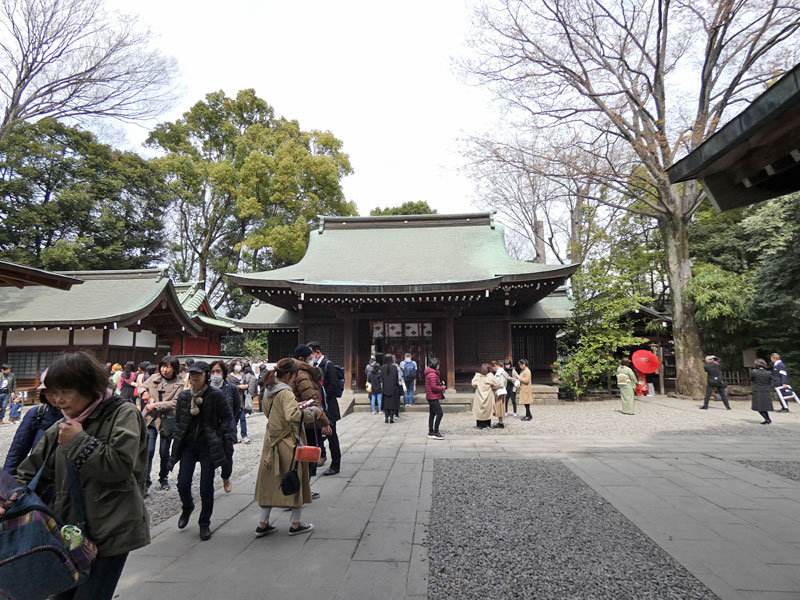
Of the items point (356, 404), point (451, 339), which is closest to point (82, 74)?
point (356, 404)

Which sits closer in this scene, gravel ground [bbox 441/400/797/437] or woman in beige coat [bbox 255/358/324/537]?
woman in beige coat [bbox 255/358/324/537]

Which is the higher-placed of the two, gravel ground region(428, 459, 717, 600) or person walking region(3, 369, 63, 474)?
person walking region(3, 369, 63, 474)

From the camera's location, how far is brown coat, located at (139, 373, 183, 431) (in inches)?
177

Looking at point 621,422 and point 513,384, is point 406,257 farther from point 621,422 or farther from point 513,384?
point 621,422

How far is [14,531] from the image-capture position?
4.63 feet

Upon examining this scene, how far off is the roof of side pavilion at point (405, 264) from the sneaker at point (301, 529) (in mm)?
9376

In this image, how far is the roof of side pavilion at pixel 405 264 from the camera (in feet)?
41.3

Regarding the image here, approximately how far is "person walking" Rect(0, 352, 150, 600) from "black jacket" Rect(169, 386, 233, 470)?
1.72 m

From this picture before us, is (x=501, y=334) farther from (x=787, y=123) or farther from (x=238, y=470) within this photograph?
(x=787, y=123)

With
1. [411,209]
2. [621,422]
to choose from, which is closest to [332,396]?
[621,422]

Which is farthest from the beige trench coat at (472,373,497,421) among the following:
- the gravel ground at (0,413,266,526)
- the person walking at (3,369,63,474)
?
the person walking at (3,369,63,474)

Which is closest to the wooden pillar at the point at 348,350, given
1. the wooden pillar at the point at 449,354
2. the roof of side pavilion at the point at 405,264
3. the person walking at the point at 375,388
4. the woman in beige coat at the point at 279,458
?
the roof of side pavilion at the point at 405,264

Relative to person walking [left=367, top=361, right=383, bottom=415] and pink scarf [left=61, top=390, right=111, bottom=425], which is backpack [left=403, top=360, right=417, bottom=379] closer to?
person walking [left=367, top=361, right=383, bottom=415]

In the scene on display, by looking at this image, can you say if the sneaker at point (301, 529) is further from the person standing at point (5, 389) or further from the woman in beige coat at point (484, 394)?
the person standing at point (5, 389)
